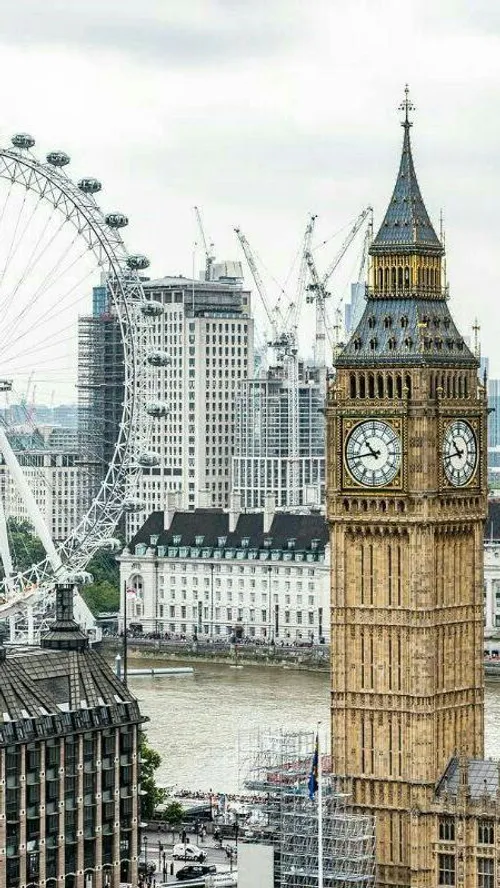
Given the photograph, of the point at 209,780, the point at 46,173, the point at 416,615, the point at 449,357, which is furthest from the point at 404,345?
the point at 46,173

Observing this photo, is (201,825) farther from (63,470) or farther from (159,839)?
(63,470)

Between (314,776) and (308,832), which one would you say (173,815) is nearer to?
(308,832)

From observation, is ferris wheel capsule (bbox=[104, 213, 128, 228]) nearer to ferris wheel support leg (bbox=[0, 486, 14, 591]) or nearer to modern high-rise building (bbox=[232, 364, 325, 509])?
ferris wheel support leg (bbox=[0, 486, 14, 591])

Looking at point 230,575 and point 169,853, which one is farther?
point 230,575

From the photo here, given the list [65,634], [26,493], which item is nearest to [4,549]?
[26,493]

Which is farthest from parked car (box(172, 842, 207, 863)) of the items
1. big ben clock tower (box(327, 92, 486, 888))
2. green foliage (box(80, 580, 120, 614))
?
green foliage (box(80, 580, 120, 614))

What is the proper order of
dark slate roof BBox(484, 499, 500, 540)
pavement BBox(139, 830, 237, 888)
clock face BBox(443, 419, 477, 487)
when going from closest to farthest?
1. clock face BBox(443, 419, 477, 487)
2. pavement BBox(139, 830, 237, 888)
3. dark slate roof BBox(484, 499, 500, 540)
